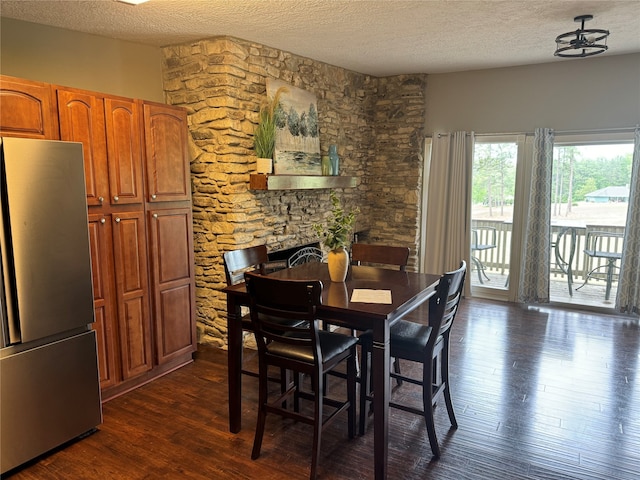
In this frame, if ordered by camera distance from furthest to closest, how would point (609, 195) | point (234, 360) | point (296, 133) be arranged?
1. point (609, 195)
2. point (296, 133)
3. point (234, 360)

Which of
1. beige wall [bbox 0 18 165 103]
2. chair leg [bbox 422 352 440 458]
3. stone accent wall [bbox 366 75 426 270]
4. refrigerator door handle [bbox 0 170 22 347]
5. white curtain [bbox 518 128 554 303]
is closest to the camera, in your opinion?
refrigerator door handle [bbox 0 170 22 347]

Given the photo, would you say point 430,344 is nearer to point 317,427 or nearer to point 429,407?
point 429,407

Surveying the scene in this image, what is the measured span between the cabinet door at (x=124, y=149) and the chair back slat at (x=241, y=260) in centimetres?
86

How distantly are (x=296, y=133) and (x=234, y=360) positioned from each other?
2.58m

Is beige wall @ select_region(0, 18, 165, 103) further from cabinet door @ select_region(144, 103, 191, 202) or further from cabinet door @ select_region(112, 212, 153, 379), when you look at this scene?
cabinet door @ select_region(112, 212, 153, 379)

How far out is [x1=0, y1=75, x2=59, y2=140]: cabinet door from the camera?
8.31ft

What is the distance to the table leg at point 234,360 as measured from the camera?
9.02ft

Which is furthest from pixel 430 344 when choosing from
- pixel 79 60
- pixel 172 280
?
pixel 79 60

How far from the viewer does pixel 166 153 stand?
3.55m

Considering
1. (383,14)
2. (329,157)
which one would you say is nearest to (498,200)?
(329,157)

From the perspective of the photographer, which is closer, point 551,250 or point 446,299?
point 446,299

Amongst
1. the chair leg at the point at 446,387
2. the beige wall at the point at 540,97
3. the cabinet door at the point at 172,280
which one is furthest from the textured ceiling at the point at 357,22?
the chair leg at the point at 446,387

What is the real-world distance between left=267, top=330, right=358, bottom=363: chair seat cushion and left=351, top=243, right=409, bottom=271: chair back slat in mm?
874

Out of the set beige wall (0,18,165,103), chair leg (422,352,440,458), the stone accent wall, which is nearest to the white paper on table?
chair leg (422,352,440,458)
